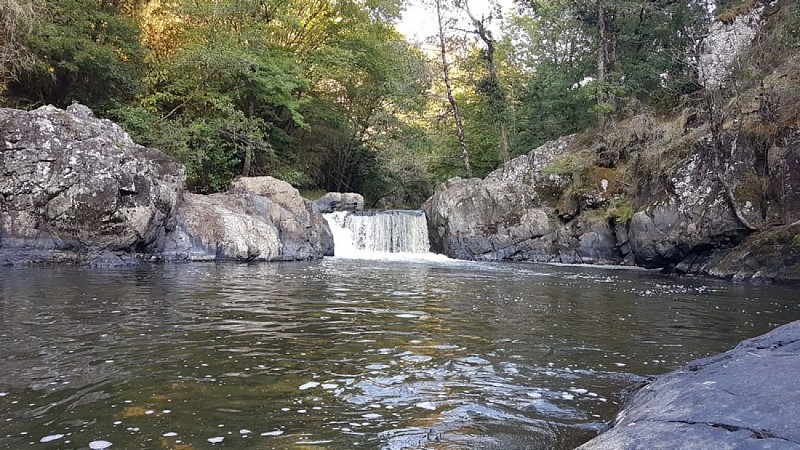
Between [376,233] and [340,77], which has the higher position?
[340,77]

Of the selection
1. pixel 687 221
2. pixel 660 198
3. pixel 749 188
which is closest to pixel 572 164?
pixel 660 198

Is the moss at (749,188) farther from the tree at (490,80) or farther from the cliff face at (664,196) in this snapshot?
the tree at (490,80)

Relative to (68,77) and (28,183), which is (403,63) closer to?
(68,77)

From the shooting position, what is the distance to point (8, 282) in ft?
31.1

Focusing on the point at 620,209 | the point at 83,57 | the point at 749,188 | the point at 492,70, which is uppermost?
the point at 492,70

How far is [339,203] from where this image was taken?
2352 centimetres

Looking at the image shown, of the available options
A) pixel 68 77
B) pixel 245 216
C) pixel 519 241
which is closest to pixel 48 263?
pixel 245 216

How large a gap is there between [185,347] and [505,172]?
19.0 metres

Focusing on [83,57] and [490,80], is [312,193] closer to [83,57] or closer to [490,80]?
[490,80]

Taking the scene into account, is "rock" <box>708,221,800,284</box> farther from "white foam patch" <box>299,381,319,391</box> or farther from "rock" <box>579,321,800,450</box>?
"white foam patch" <box>299,381,319,391</box>

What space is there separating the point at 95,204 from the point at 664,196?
15353 millimetres

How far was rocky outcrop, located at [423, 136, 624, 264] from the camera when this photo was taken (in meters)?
18.4

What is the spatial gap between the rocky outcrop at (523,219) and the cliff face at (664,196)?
0.04 metres

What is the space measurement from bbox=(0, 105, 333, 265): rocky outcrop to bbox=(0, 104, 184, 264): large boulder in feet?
0.07
